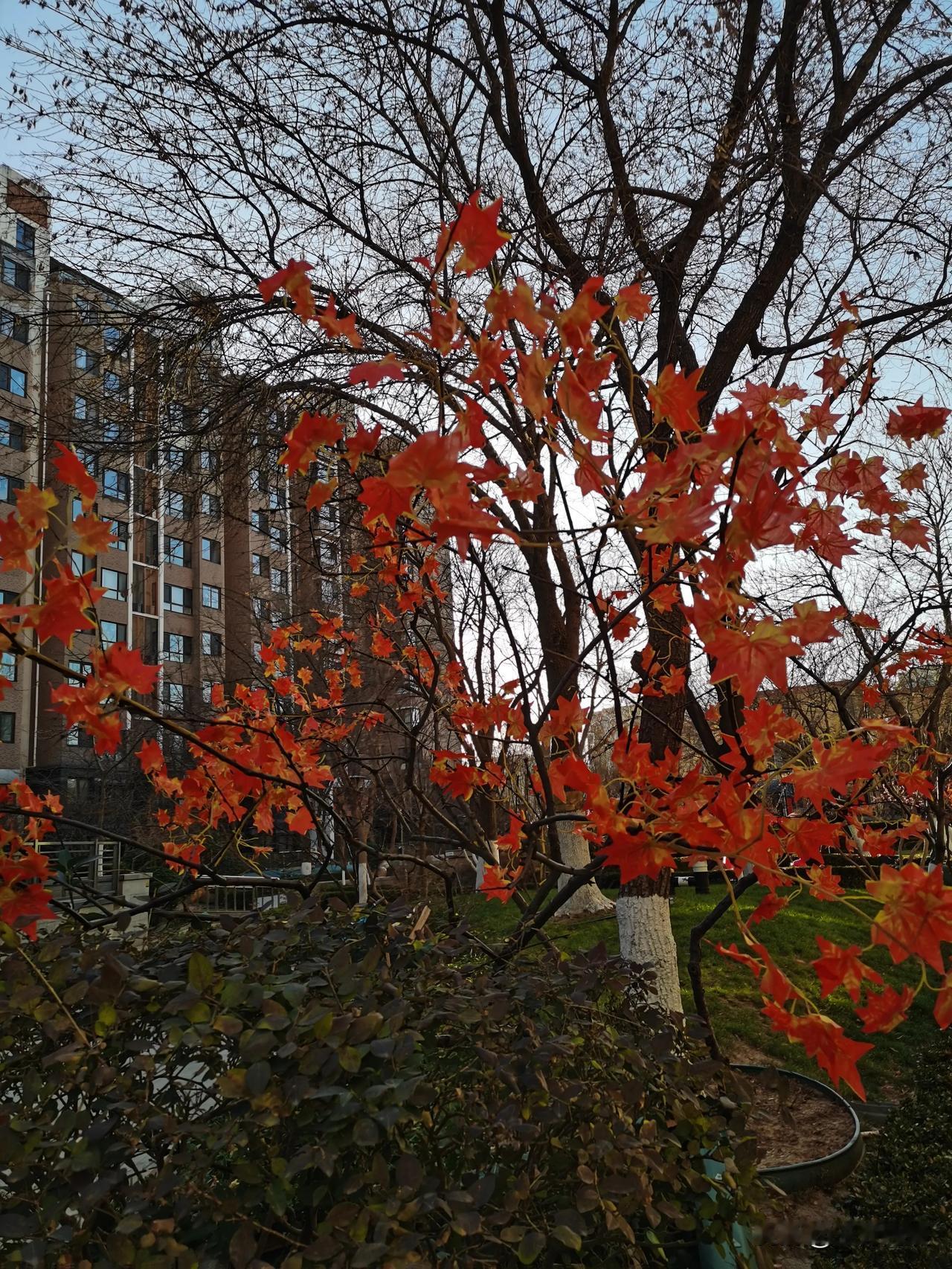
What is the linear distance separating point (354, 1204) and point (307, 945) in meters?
0.73

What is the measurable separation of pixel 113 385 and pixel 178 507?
1.12m

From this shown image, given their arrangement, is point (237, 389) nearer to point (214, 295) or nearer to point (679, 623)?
point (214, 295)

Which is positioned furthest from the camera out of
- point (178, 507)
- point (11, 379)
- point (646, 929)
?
point (178, 507)

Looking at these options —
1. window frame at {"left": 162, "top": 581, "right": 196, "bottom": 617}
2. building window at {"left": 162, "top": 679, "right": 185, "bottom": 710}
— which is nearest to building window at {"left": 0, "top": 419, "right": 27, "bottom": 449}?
building window at {"left": 162, "top": 679, "right": 185, "bottom": 710}

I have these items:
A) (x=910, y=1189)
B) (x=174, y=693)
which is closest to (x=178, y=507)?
(x=910, y=1189)

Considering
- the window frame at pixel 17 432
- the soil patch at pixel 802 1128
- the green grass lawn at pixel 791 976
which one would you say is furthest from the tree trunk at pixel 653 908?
the window frame at pixel 17 432

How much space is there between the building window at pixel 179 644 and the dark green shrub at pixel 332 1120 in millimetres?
35143

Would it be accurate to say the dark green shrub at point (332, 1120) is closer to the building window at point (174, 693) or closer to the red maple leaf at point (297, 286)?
the red maple leaf at point (297, 286)

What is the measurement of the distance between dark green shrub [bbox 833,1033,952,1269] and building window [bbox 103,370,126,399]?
5541mm

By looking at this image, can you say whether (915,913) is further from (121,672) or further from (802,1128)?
(802,1128)

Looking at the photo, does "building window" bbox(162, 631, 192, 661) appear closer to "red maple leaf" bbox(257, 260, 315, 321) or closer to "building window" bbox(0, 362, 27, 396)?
"building window" bbox(0, 362, 27, 396)

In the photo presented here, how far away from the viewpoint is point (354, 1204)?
3.98ft

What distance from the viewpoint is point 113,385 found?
5.84 meters

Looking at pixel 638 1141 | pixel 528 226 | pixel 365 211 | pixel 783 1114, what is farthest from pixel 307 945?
pixel 365 211
